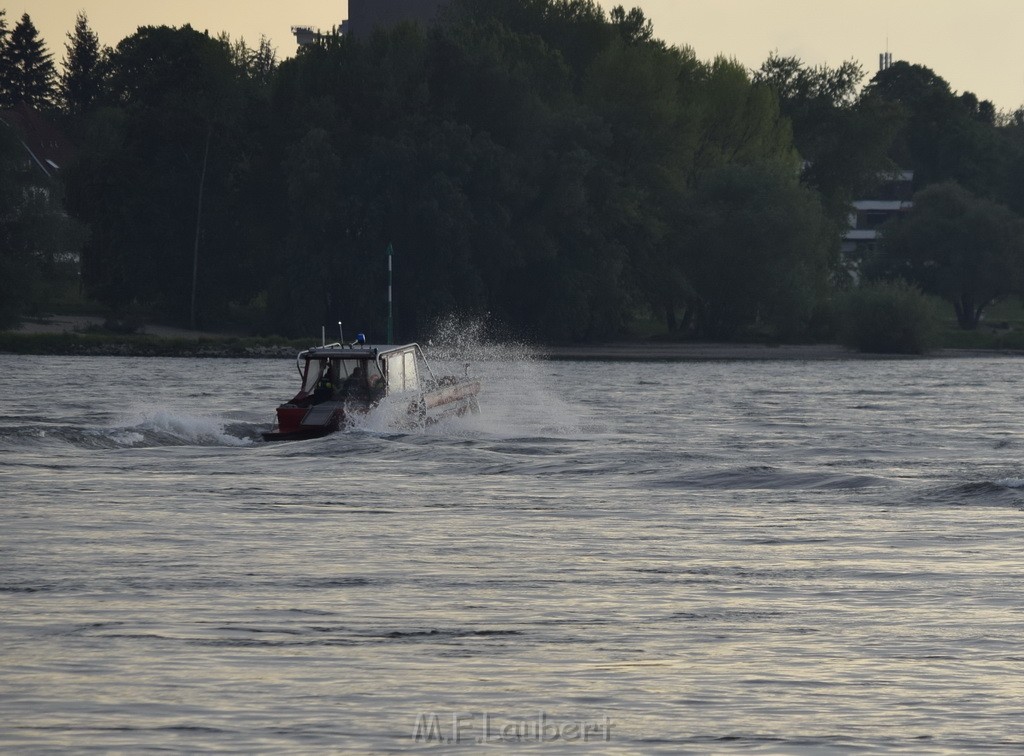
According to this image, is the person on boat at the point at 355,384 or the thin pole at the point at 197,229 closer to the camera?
the person on boat at the point at 355,384

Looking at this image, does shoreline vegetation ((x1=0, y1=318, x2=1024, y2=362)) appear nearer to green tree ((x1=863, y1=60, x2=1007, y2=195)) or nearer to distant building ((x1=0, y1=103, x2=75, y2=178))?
green tree ((x1=863, y1=60, x2=1007, y2=195))

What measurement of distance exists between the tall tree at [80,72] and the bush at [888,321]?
9362 cm

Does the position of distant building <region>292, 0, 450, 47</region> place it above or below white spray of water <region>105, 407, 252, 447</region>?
above

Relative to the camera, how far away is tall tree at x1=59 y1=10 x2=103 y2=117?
165 m

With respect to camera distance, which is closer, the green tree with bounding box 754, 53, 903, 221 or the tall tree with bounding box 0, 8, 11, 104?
the green tree with bounding box 754, 53, 903, 221

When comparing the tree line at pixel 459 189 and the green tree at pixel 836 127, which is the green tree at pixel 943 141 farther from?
the tree line at pixel 459 189

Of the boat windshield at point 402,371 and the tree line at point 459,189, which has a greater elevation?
the tree line at point 459,189

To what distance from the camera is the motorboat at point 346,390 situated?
30500mm

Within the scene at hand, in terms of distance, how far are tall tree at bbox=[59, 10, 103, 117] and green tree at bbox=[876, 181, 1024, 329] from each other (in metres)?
82.1

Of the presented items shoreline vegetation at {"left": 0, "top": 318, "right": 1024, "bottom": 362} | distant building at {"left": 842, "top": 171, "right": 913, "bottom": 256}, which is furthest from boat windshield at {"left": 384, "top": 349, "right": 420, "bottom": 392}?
distant building at {"left": 842, "top": 171, "right": 913, "bottom": 256}

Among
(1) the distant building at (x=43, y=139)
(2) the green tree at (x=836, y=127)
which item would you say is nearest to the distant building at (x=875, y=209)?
(2) the green tree at (x=836, y=127)

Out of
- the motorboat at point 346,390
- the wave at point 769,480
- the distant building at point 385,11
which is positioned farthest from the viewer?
the distant building at point 385,11

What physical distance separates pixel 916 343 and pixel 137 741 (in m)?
82.8

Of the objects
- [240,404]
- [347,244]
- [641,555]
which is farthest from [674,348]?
[641,555]
